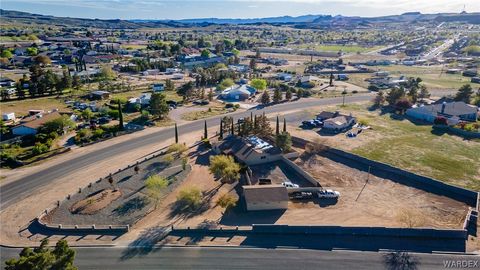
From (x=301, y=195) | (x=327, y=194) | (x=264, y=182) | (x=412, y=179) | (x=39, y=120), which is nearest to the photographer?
(x=327, y=194)

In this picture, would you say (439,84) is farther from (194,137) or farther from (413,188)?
(194,137)

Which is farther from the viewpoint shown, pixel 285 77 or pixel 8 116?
pixel 285 77

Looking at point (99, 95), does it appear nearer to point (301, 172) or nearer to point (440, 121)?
point (301, 172)

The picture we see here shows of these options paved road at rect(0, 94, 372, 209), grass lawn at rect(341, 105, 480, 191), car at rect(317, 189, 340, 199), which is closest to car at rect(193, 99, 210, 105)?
paved road at rect(0, 94, 372, 209)

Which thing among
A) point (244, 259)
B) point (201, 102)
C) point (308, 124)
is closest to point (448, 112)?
point (308, 124)

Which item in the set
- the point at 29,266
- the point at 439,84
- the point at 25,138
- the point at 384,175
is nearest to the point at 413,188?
the point at 384,175
